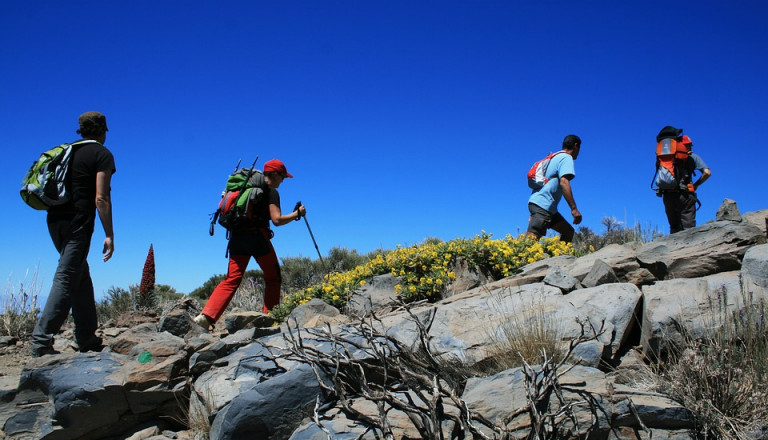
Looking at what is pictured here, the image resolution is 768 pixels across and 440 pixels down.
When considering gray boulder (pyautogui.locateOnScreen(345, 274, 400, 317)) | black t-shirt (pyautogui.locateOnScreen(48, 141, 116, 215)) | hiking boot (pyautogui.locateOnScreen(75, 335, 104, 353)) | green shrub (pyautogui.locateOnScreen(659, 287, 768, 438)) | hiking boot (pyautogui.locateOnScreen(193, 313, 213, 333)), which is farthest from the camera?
gray boulder (pyautogui.locateOnScreen(345, 274, 400, 317))

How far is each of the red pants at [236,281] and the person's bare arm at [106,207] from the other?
1244 millimetres

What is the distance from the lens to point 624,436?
3.22 m

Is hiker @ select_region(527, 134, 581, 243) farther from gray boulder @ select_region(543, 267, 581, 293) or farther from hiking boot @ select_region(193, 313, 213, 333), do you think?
hiking boot @ select_region(193, 313, 213, 333)

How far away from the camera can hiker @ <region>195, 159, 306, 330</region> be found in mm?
6047

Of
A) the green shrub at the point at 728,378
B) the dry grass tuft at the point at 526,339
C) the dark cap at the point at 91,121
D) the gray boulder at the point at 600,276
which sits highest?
the dark cap at the point at 91,121

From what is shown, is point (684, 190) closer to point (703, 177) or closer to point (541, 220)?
point (703, 177)

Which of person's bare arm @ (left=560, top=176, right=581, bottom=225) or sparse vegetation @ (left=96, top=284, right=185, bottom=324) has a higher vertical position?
sparse vegetation @ (left=96, top=284, right=185, bottom=324)

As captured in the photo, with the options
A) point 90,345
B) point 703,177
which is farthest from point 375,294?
point 703,177

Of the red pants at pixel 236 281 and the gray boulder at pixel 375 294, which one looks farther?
the gray boulder at pixel 375 294

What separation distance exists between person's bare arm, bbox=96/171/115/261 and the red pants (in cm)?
124

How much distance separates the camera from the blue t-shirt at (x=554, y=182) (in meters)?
7.43

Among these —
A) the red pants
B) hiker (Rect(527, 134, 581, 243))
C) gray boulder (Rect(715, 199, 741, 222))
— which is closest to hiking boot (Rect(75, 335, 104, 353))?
the red pants

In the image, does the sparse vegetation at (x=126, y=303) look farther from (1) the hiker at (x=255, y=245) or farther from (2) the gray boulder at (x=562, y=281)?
(2) the gray boulder at (x=562, y=281)

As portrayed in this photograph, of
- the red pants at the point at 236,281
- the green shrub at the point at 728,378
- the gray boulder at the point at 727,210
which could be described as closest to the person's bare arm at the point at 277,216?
the red pants at the point at 236,281
